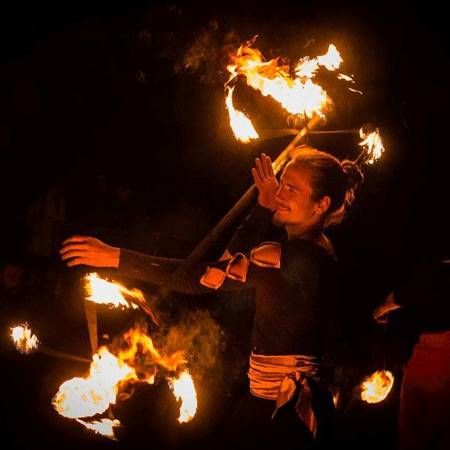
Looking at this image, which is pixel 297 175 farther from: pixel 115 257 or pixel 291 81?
pixel 115 257

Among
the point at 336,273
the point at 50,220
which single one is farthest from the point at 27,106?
the point at 336,273

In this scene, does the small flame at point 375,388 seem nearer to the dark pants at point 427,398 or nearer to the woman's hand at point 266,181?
the dark pants at point 427,398

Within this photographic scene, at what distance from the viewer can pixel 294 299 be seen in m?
3.43

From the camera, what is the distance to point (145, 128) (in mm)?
5652

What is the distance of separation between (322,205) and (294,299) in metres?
0.60

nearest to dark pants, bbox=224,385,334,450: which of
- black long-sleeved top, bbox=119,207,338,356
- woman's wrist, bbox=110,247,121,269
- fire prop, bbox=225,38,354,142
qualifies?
black long-sleeved top, bbox=119,207,338,356

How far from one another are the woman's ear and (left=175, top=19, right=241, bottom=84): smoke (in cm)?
203

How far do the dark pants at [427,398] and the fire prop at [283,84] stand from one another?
1.94 metres

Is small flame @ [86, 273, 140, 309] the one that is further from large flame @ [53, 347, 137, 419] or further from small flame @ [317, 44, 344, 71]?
small flame @ [317, 44, 344, 71]

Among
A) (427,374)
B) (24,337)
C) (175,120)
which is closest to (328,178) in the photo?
(427,374)

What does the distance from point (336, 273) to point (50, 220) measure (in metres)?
3.00

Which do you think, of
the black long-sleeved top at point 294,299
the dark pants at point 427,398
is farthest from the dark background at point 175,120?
the black long-sleeved top at point 294,299

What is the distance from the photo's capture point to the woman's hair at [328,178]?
142 inches

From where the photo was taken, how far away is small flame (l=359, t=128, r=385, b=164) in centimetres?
393
